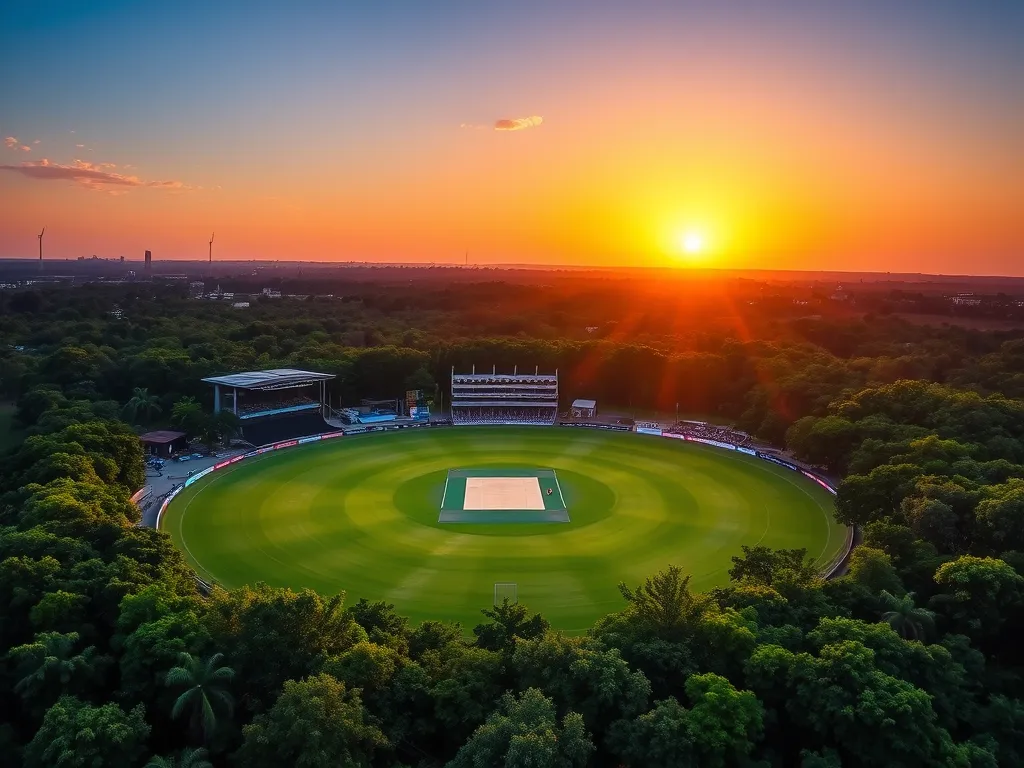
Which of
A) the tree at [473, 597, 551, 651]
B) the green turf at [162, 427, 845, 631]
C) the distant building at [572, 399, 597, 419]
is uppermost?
the distant building at [572, 399, 597, 419]

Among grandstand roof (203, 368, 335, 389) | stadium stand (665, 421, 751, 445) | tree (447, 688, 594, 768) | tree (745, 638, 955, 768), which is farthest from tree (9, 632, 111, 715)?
stadium stand (665, 421, 751, 445)

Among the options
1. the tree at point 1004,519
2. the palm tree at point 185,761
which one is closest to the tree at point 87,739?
the palm tree at point 185,761

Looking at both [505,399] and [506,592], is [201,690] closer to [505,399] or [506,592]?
[506,592]

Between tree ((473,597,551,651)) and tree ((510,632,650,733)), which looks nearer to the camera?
tree ((510,632,650,733))

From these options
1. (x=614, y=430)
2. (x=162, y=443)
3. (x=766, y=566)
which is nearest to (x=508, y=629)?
(x=766, y=566)

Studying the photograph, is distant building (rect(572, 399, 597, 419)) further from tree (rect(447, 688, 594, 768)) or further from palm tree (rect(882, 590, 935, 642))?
tree (rect(447, 688, 594, 768))

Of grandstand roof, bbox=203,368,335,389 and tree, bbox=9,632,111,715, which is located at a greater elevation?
grandstand roof, bbox=203,368,335,389

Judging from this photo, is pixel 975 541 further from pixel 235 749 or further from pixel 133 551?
pixel 133 551
